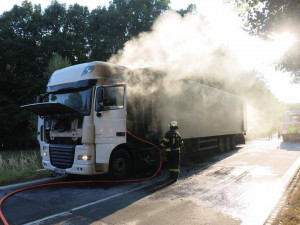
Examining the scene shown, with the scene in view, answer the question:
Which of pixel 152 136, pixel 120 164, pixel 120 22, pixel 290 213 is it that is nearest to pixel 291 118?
pixel 152 136

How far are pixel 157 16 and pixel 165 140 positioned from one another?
20736mm

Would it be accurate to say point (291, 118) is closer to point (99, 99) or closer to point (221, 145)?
point (221, 145)

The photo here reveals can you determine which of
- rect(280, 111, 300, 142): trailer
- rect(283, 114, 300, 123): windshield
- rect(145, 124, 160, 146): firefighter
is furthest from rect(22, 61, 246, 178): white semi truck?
rect(283, 114, 300, 123): windshield

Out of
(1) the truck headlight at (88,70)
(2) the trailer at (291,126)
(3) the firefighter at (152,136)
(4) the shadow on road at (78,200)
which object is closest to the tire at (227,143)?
(3) the firefighter at (152,136)

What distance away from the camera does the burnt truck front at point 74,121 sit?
6414 millimetres

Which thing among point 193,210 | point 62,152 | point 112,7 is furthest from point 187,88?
point 112,7

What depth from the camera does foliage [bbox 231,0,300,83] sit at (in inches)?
195

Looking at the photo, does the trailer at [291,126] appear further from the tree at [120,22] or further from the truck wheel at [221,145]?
the tree at [120,22]

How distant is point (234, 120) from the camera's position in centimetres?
1472

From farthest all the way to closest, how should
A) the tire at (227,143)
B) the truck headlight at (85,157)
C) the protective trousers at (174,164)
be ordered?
the tire at (227,143) → the protective trousers at (174,164) → the truck headlight at (85,157)

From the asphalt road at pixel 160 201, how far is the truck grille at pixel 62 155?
0.61m

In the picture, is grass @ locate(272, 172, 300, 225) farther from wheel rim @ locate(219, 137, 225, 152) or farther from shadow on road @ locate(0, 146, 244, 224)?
wheel rim @ locate(219, 137, 225, 152)

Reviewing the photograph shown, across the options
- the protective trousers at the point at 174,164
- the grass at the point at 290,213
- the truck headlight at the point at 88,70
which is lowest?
the grass at the point at 290,213

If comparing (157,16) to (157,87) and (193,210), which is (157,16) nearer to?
(157,87)
